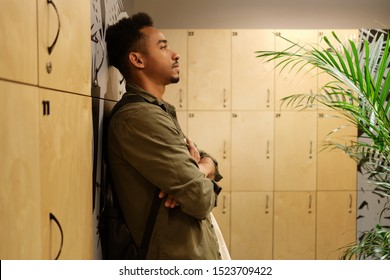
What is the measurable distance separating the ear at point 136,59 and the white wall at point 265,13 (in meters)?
2.33

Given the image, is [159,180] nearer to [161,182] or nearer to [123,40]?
[161,182]

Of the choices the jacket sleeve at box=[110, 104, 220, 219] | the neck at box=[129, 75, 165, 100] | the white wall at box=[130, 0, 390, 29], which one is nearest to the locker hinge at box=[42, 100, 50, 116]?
the jacket sleeve at box=[110, 104, 220, 219]

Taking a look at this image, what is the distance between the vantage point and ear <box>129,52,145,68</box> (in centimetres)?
164

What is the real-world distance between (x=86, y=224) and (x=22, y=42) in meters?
0.64

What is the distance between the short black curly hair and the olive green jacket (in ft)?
1.09

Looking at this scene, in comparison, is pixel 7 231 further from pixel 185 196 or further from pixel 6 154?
pixel 185 196

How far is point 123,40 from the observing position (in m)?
1.66

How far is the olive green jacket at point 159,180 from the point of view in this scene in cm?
132

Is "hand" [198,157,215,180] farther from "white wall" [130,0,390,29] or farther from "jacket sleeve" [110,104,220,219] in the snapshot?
"white wall" [130,0,390,29]

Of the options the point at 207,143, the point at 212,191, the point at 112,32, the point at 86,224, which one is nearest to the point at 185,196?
the point at 212,191

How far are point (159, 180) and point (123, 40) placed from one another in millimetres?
678

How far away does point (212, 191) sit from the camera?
1396 mm

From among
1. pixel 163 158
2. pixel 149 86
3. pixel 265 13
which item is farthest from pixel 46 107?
pixel 265 13
